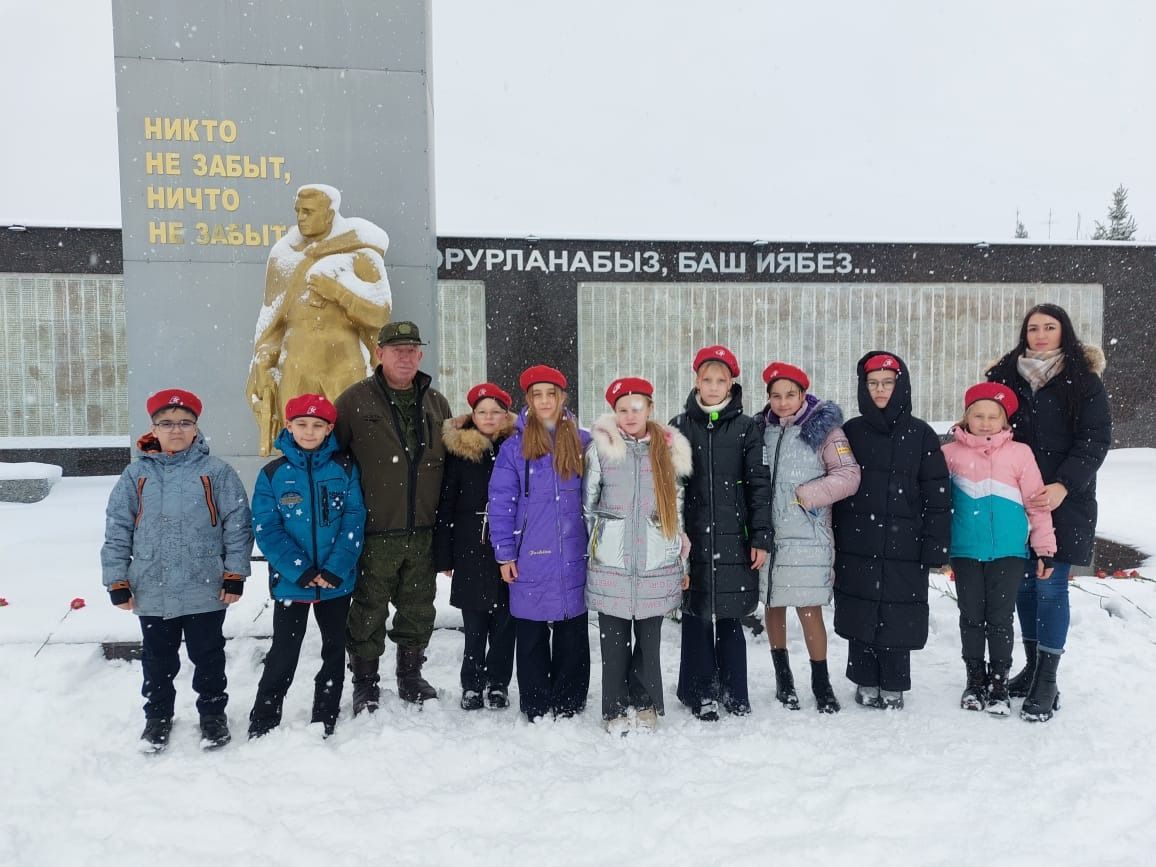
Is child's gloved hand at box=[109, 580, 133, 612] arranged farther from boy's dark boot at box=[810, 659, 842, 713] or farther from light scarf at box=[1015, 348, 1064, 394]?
light scarf at box=[1015, 348, 1064, 394]

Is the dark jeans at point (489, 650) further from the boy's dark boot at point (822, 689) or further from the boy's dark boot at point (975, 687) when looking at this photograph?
the boy's dark boot at point (975, 687)

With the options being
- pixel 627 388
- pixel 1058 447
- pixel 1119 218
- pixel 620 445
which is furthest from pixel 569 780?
pixel 1119 218

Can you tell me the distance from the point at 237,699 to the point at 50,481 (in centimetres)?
816

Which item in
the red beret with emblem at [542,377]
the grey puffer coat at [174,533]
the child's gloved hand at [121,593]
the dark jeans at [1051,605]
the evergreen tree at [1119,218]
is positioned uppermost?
the evergreen tree at [1119,218]

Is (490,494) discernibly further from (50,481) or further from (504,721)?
(50,481)

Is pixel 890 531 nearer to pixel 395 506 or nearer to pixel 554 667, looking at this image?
pixel 554 667

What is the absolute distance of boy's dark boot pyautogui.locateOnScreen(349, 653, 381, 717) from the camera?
3277 millimetres

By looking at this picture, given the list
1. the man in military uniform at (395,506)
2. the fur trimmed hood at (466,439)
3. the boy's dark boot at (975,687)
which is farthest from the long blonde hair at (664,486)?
the boy's dark boot at (975,687)

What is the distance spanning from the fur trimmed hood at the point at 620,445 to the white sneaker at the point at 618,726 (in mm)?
1048

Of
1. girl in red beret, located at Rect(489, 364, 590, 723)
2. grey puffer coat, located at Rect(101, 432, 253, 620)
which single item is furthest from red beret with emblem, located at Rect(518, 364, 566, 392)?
grey puffer coat, located at Rect(101, 432, 253, 620)

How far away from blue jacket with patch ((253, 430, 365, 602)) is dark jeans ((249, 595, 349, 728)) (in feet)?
0.28

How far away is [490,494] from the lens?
3199mm

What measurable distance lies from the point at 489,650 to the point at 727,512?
1253 millimetres

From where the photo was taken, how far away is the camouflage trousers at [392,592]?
3.26 m
